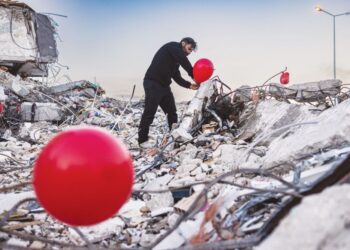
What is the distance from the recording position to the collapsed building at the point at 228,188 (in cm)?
149

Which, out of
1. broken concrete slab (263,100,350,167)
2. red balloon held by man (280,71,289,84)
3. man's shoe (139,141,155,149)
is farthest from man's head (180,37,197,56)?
broken concrete slab (263,100,350,167)

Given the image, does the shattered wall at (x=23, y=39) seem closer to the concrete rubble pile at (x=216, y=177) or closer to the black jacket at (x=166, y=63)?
the concrete rubble pile at (x=216, y=177)

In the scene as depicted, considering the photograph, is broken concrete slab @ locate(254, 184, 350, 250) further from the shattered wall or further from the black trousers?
the shattered wall

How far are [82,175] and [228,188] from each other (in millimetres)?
1521

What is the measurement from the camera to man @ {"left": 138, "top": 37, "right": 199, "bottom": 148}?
645 cm

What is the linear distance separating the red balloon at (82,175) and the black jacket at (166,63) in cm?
511

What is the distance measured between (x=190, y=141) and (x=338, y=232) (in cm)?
418

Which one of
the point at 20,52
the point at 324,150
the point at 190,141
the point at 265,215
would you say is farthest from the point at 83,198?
the point at 20,52

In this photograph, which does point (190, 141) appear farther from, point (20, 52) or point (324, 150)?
point (20, 52)

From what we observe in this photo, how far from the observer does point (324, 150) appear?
2.56m

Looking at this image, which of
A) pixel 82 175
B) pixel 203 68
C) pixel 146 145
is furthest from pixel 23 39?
pixel 82 175

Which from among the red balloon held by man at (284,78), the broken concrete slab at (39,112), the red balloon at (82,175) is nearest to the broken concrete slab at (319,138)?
the red balloon at (82,175)

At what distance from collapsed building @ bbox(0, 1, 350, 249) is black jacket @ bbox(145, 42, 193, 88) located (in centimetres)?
56

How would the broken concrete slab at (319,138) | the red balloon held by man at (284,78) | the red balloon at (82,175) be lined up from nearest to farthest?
the red balloon at (82,175) → the broken concrete slab at (319,138) → the red balloon held by man at (284,78)
